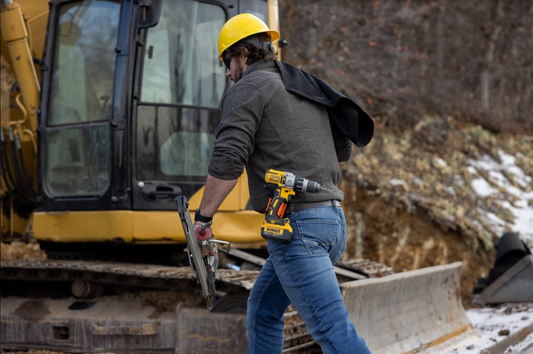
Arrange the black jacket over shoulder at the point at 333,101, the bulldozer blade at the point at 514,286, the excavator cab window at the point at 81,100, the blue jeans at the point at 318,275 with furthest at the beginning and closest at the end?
the bulldozer blade at the point at 514,286, the excavator cab window at the point at 81,100, the black jacket over shoulder at the point at 333,101, the blue jeans at the point at 318,275

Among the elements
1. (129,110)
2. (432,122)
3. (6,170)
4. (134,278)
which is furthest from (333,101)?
(432,122)

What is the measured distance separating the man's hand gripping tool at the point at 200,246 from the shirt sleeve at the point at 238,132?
0.29 metres

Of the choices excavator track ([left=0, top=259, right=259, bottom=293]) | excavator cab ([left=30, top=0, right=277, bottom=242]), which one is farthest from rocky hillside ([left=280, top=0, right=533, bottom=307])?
excavator cab ([left=30, top=0, right=277, bottom=242])

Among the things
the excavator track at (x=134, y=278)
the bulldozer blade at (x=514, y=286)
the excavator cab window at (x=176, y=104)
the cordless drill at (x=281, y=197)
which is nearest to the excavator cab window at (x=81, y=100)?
the excavator cab window at (x=176, y=104)

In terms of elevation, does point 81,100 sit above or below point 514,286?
above

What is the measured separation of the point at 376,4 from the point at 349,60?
1.45 meters

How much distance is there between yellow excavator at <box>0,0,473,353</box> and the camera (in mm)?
4715

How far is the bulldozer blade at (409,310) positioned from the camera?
14.7ft

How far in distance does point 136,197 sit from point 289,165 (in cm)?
213

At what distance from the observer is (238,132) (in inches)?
114

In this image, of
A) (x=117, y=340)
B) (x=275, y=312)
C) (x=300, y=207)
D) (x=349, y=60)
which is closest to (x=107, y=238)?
(x=117, y=340)

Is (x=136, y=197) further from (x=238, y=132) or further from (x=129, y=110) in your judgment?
(x=238, y=132)

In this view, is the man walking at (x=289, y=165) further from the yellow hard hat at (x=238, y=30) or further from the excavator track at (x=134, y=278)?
the excavator track at (x=134, y=278)

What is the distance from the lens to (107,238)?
193 inches
